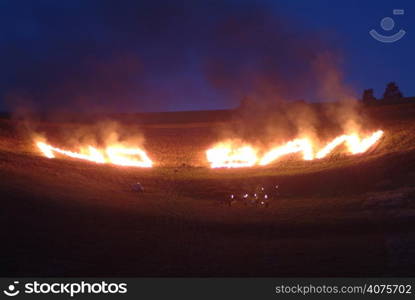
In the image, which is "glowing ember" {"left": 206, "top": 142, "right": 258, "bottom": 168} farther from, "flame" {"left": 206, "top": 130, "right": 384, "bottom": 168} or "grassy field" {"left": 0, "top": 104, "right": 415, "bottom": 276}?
"grassy field" {"left": 0, "top": 104, "right": 415, "bottom": 276}

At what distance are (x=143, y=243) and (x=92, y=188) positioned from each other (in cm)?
780

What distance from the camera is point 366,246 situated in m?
12.1

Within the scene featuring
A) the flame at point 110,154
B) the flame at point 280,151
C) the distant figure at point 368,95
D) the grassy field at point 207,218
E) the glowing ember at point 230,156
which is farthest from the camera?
the distant figure at point 368,95

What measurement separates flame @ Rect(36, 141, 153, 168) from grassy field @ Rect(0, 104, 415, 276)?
1.39 metres

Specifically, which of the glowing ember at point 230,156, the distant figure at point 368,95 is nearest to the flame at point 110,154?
the glowing ember at point 230,156

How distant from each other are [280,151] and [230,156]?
2.90m

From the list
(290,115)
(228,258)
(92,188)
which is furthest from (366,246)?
(290,115)

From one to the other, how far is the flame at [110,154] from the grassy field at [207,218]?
4.57 ft

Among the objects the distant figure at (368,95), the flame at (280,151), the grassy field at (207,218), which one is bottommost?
the grassy field at (207,218)

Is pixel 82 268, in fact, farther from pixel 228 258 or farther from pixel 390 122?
pixel 390 122

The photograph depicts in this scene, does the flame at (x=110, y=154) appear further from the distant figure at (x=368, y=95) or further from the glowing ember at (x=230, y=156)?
the distant figure at (x=368, y=95)

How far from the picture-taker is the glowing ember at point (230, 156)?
26562 mm

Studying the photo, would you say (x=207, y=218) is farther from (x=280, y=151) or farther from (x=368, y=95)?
(x=368, y=95)

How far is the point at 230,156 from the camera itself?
28.3 m
